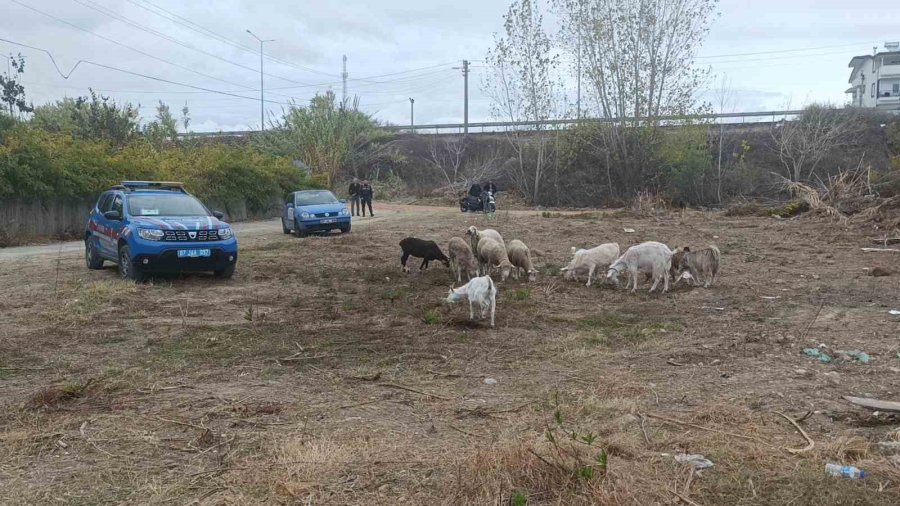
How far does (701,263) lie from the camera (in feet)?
38.6

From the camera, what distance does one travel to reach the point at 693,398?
5.86 meters

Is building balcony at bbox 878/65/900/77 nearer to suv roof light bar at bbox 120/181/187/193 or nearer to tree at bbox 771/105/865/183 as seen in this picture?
tree at bbox 771/105/865/183

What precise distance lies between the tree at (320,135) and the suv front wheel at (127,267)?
28448 millimetres

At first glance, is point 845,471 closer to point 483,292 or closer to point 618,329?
point 618,329

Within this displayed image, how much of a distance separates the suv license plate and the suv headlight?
1.36ft

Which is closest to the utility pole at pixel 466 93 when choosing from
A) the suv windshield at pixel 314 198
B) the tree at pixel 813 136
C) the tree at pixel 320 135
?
the tree at pixel 320 135

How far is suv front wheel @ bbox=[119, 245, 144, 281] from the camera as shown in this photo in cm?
1199

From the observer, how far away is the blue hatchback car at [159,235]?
11.9m

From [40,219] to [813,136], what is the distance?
39310mm

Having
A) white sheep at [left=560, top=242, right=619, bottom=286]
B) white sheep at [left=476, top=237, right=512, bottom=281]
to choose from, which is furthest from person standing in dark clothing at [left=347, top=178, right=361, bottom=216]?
white sheep at [left=560, top=242, right=619, bottom=286]

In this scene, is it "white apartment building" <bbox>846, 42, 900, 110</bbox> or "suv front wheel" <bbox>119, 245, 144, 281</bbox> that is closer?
"suv front wheel" <bbox>119, 245, 144, 281</bbox>

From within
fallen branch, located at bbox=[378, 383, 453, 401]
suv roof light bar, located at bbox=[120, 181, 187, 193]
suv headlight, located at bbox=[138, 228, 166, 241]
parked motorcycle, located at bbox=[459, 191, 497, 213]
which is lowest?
fallen branch, located at bbox=[378, 383, 453, 401]

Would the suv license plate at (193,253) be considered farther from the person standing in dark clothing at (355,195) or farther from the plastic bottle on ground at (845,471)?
the person standing in dark clothing at (355,195)

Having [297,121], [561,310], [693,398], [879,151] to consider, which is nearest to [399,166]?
[297,121]
